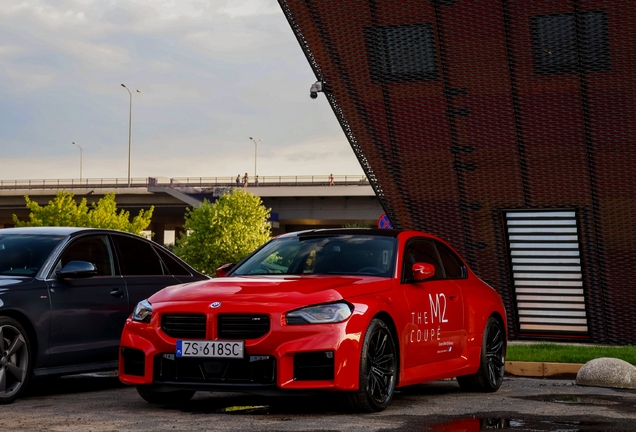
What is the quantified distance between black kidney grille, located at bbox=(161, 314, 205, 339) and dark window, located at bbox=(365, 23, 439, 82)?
529 inches

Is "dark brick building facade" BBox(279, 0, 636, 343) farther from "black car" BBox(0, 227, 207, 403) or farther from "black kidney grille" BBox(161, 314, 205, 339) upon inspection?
"black kidney grille" BBox(161, 314, 205, 339)

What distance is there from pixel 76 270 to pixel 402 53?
12577 mm

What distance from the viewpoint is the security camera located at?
2138cm

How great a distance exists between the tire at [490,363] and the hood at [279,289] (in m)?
1.93

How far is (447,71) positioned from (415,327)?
12303mm

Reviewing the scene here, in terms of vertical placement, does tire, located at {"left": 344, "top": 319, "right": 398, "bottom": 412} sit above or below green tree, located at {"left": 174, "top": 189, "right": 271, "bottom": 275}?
below

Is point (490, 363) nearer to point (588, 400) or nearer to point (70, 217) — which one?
point (588, 400)

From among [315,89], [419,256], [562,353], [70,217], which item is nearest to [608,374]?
[562,353]

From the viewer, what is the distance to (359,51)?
828 inches

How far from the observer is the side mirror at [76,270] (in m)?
9.24

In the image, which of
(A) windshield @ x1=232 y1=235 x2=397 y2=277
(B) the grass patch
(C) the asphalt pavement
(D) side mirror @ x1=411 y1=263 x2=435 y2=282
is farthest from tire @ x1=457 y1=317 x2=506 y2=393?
(B) the grass patch

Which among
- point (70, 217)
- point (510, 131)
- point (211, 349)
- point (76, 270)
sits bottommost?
point (211, 349)

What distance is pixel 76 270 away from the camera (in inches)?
364

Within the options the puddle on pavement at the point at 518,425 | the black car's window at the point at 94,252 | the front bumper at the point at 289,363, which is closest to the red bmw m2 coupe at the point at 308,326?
the front bumper at the point at 289,363
